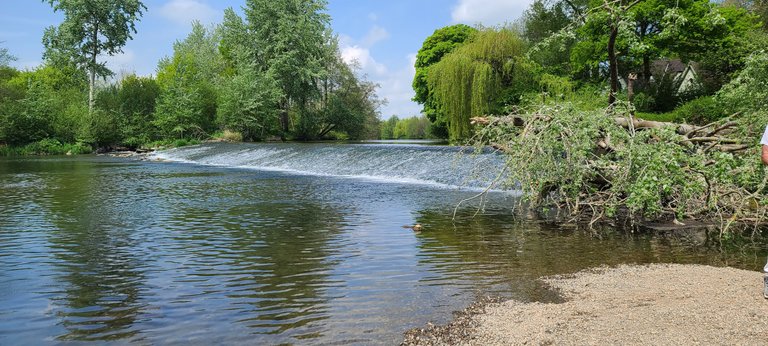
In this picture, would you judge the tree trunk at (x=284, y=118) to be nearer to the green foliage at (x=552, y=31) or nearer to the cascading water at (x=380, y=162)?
the cascading water at (x=380, y=162)

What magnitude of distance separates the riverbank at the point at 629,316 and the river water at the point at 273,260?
0.42 meters

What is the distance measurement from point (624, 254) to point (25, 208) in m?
14.1

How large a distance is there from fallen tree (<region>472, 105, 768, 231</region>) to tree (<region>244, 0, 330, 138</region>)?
4553 centimetres

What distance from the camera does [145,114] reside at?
55562 millimetres

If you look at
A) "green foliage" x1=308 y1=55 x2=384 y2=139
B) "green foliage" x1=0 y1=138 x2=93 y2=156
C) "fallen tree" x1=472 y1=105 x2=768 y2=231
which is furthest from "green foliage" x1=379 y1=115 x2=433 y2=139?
"fallen tree" x1=472 y1=105 x2=768 y2=231

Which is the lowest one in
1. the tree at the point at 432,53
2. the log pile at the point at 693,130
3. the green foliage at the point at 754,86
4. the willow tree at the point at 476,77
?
the log pile at the point at 693,130

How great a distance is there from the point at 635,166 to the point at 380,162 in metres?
16.2

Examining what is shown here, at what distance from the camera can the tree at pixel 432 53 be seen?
55.8 meters

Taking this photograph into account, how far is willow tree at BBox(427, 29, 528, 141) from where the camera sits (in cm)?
3156

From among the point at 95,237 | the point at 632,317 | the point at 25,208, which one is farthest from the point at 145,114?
the point at 632,317

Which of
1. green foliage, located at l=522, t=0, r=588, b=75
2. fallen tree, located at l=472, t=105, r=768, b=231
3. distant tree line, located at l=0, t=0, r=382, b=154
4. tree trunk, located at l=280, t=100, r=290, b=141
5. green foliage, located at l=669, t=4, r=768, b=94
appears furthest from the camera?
tree trunk, located at l=280, t=100, r=290, b=141

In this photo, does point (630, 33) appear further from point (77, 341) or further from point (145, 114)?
point (145, 114)

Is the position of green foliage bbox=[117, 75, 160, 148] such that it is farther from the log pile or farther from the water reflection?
the log pile

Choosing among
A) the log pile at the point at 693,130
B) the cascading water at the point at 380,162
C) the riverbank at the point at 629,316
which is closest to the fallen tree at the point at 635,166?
the log pile at the point at 693,130
